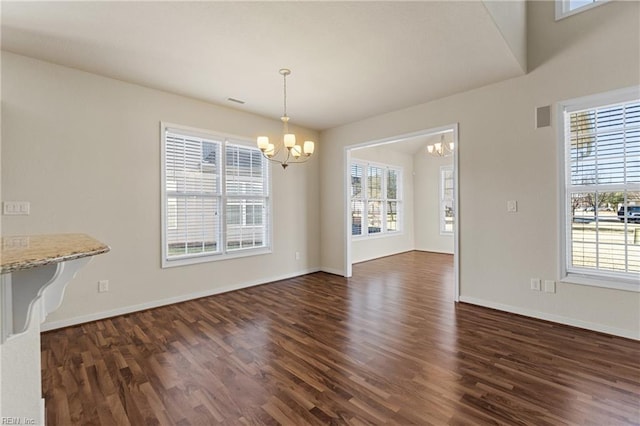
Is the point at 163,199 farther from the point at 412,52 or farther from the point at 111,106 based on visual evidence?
the point at 412,52

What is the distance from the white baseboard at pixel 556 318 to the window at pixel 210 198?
333cm

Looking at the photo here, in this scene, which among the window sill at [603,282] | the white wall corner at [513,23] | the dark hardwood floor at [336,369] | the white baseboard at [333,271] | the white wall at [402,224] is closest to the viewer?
the dark hardwood floor at [336,369]

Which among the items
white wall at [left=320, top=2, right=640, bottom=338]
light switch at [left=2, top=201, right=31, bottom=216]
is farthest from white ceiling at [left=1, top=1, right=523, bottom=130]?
light switch at [left=2, top=201, right=31, bottom=216]

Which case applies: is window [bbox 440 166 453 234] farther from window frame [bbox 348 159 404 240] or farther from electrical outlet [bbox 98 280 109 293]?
electrical outlet [bbox 98 280 109 293]

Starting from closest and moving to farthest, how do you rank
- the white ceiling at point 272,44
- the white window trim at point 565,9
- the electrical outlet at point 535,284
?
the white ceiling at point 272,44
the white window trim at point 565,9
the electrical outlet at point 535,284

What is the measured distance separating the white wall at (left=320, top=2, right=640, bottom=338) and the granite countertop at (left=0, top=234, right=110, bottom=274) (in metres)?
4.02

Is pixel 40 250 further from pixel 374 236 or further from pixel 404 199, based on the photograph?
pixel 404 199

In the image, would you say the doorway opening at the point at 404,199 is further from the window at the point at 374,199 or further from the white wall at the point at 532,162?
the white wall at the point at 532,162

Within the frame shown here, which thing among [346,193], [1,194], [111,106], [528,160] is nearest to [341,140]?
[346,193]

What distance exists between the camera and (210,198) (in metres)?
4.43

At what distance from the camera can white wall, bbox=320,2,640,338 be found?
117 inches

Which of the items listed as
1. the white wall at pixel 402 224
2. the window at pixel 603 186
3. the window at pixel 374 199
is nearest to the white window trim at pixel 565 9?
the window at pixel 603 186

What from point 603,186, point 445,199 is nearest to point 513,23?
point 603,186

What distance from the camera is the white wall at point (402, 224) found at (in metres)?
6.98
